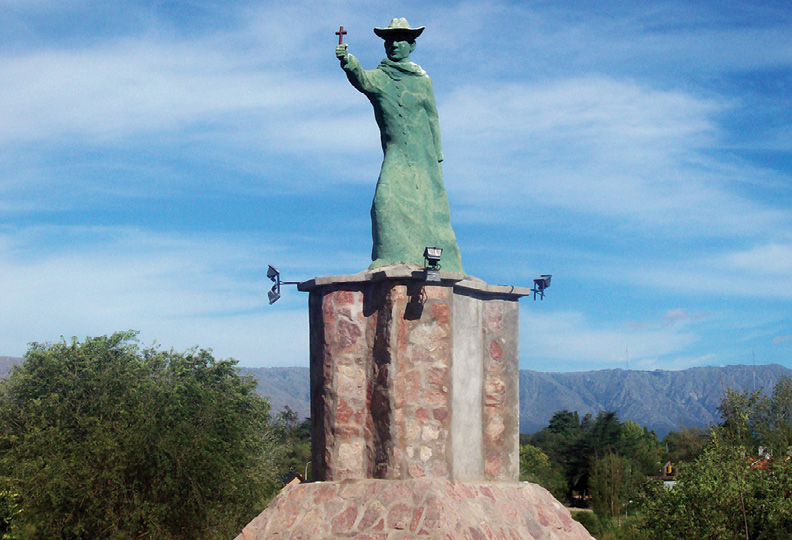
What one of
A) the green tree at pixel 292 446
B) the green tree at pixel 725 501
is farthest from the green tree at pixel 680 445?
the green tree at pixel 725 501

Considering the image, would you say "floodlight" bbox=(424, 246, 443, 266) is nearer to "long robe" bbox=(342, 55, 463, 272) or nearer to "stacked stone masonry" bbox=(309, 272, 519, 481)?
"stacked stone masonry" bbox=(309, 272, 519, 481)

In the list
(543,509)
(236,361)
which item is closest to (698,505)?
(543,509)

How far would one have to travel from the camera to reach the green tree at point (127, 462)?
2019 centimetres

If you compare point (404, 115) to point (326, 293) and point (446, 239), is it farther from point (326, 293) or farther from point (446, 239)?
Answer: point (326, 293)

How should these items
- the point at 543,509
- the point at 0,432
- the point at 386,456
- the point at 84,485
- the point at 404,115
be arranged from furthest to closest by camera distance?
1. the point at 0,432
2. the point at 84,485
3. the point at 404,115
4. the point at 543,509
5. the point at 386,456

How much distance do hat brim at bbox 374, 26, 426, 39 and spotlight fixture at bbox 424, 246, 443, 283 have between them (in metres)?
3.31

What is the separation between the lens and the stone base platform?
35.5 feet

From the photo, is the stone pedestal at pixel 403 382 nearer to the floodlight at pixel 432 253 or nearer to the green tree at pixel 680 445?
the floodlight at pixel 432 253

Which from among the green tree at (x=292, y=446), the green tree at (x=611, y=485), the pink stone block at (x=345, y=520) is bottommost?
the green tree at (x=611, y=485)

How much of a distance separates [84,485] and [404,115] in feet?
38.3

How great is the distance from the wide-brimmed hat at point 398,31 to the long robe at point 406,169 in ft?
1.14

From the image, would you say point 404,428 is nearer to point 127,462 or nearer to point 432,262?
point 432,262

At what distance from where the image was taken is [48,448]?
2289 cm

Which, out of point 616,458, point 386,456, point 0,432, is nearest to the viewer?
point 386,456
